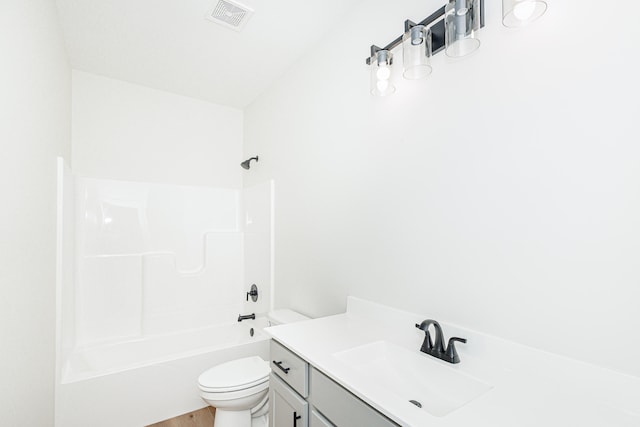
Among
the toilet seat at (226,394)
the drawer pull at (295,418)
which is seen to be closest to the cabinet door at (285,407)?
the drawer pull at (295,418)

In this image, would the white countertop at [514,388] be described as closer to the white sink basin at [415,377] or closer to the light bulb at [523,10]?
the white sink basin at [415,377]

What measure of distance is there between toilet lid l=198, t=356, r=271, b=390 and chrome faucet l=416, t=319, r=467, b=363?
1.20 m

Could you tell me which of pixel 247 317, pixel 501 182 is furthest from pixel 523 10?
pixel 247 317

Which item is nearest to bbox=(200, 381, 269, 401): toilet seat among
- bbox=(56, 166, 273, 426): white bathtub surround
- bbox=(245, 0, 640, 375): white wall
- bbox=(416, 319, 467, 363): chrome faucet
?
bbox=(56, 166, 273, 426): white bathtub surround

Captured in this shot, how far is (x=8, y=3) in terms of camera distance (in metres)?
1.06

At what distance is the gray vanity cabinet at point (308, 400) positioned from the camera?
957 mm

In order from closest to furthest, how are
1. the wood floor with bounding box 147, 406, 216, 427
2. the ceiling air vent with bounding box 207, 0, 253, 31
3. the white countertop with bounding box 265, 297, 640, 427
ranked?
the white countertop with bounding box 265, 297, 640, 427
the ceiling air vent with bounding box 207, 0, 253, 31
the wood floor with bounding box 147, 406, 216, 427

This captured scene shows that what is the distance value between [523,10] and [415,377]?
1304 millimetres

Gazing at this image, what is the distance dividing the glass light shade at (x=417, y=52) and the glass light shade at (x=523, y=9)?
333 millimetres

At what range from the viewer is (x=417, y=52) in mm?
1256

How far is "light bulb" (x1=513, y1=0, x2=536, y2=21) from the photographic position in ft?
2.99

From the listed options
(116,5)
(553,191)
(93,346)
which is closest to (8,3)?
(116,5)

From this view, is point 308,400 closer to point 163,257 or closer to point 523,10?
point 523,10

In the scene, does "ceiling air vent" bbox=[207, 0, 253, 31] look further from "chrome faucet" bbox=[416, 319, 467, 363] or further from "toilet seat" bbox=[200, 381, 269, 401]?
"toilet seat" bbox=[200, 381, 269, 401]
